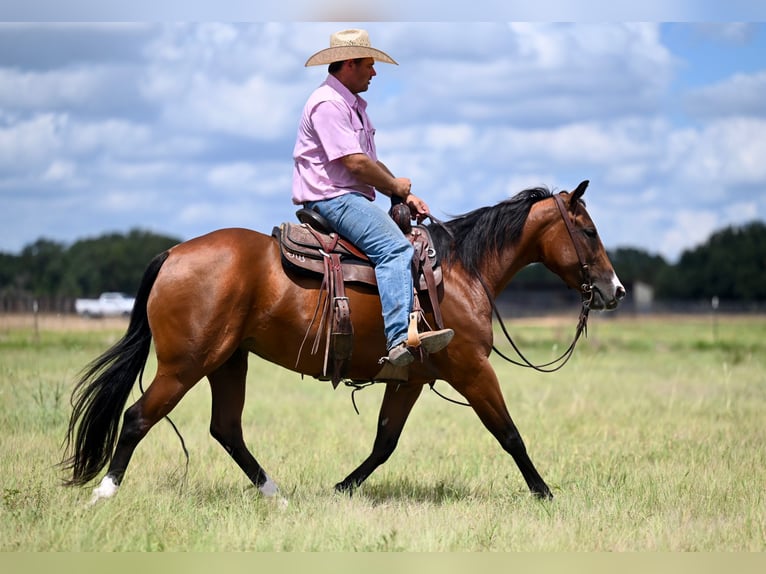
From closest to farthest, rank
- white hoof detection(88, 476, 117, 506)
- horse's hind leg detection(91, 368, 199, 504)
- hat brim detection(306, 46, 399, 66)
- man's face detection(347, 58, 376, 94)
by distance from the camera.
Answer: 1. white hoof detection(88, 476, 117, 506)
2. horse's hind leg detection(91, 368, 199, 504)
3. hat brim detection(306, 46, 399, 66)
4. man's face detection(347, 58, 376, 94)

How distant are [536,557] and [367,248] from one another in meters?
2.47

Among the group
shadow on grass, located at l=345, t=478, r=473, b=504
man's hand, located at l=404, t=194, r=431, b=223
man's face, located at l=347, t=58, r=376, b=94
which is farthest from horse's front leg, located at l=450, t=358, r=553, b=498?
man's face, located at l=347, t=58, r=376, b=94

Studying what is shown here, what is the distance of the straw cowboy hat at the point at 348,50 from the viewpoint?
6.81m

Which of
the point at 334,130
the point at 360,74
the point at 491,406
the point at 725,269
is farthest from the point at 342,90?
the point at 725,269

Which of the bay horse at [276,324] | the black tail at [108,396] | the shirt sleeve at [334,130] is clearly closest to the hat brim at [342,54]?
the shirt sleeve at [334,130]

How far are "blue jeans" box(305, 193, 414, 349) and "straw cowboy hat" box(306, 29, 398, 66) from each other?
991mm

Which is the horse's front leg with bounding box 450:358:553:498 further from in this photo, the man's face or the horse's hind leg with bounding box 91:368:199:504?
the man's face

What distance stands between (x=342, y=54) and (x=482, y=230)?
176cm

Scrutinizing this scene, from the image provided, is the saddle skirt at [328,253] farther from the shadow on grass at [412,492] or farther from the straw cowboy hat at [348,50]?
the shadow on grass at [412,492]

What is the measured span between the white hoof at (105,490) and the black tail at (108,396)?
0.25 meters

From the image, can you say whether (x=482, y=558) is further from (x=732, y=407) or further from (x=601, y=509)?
(x=732, y=407)

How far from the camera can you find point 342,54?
680cm

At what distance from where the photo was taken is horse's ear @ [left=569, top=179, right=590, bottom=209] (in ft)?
23.9

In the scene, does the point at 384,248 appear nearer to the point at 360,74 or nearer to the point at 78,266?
the point at 360,74
